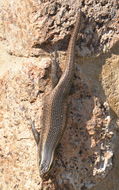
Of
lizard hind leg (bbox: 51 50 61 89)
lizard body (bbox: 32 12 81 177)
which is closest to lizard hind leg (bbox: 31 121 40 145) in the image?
lizard body (bbox: 32 12 81 177)

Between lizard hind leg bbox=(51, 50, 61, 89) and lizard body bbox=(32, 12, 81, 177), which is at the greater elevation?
lizard hind leg bbox=(51, 50, 61, 89)

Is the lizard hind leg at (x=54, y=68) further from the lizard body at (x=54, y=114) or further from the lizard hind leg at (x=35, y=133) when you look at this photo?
the lizard hind leg at (x=35, y=133)

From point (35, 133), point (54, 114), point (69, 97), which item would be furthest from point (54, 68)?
point (35, 133)

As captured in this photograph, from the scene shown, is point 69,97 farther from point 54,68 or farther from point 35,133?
point 35,133

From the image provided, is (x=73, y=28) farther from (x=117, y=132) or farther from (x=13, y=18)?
(x=117, y=132)

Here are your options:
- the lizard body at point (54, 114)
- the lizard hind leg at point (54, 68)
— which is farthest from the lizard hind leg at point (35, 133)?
the lizard hind leg at point (54, 68)

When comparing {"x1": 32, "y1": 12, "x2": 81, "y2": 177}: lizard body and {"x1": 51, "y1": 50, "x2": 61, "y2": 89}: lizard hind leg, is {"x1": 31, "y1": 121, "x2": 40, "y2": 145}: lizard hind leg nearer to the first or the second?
{"x1": 32, "y1": 12, "x2": 81, "y2": 177}: lizard body
